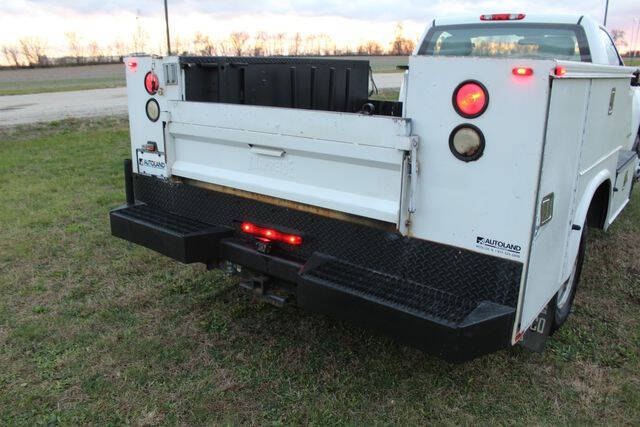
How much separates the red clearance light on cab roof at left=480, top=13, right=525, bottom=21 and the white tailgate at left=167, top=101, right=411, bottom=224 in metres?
2.99

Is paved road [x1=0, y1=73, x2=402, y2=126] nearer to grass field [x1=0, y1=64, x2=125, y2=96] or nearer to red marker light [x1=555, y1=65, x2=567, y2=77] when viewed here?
grass field [x1=0, y1=64, x2=125, y2=96]

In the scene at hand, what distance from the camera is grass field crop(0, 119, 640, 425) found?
291 cm

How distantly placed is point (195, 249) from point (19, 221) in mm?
3362

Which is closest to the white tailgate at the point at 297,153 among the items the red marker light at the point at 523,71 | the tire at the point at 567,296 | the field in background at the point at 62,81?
the red marker light at the point at 523,71

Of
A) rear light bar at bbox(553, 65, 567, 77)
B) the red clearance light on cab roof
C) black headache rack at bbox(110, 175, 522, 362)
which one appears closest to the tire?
black headache rack at bbox(110, 175, 522, 362)

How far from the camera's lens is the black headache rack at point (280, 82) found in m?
3.56

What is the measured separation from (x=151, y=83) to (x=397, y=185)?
184cm

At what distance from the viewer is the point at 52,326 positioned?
368cm

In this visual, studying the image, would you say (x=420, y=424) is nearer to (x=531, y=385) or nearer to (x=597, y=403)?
(x=531, y=385)

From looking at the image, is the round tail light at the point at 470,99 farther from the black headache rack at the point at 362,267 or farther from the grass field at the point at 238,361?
the grass field at the point at 238,361

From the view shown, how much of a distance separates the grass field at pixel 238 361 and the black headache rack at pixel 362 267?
56 centimetres

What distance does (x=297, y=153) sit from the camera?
2.98 m

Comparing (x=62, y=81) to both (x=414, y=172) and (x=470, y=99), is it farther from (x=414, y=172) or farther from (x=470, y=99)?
(x=470, y=99)

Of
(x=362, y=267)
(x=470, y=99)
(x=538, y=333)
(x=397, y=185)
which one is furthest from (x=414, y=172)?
(x=538, y=333)
